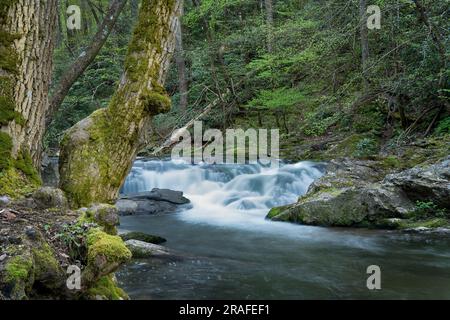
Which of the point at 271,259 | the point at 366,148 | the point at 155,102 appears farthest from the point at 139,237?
Answer: the point at 366,148

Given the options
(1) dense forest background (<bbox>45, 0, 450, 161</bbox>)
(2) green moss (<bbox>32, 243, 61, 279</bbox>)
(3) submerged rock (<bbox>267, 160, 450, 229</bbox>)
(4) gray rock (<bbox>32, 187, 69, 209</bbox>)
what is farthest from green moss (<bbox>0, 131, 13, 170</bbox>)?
(3) submerged rock (<bbox>267, 160, 450, 229</bbox>)

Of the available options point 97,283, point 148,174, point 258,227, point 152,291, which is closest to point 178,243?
point 258,227

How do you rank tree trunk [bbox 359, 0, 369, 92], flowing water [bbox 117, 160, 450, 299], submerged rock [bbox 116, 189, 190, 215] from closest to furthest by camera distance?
flowing water [bbox 117, 160, 450, 299]
submerged rock [bbox 116, 189, 190, 215]
tree trunk [bbox 359, 0, 369, 92]

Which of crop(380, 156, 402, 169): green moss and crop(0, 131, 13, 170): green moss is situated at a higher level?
crop(0, 131, 13, 170): green moss

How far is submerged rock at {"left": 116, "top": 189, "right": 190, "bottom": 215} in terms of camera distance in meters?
11.3

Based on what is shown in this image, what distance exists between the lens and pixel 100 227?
337cm

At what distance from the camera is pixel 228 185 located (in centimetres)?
1327

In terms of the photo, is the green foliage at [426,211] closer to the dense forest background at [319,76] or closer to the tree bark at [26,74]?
the dense forest background at [319,76]

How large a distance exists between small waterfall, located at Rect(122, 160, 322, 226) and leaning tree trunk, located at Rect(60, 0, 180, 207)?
20.1ft

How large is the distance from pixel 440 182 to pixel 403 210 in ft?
2.76

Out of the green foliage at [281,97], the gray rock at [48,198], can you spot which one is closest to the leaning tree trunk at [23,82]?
the gray rock at [48,198]

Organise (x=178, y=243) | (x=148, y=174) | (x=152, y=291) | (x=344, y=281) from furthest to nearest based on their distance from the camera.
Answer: (x=148, y=174)
(x=178, y=243)
(x=344, y=281)
(x=152, y=291)

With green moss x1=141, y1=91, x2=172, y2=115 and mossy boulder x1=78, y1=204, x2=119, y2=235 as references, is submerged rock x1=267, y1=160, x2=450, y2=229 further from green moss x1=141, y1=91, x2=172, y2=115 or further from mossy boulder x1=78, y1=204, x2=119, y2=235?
mossy boulder x1=78, y1=204, x2=119, y2=235
